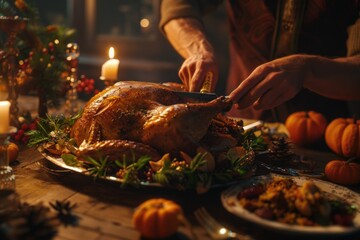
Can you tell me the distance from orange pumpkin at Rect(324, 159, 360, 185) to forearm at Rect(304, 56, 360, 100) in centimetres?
43

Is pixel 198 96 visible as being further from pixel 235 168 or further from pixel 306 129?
pixel 306 129

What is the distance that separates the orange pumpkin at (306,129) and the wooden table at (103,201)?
63cm

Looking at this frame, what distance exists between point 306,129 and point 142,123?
1.07 meters

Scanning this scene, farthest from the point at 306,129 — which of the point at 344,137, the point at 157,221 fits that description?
the point at 157,221

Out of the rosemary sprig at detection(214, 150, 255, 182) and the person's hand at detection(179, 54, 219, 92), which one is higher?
the person's hand at detection(179, 54, 219, 92)

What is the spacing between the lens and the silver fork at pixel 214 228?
3.51 feet

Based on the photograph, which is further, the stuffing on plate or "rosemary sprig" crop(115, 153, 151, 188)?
"rosemary sprig" crop(115, 153, 151, 188)

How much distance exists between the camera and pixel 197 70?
2043 millimetres

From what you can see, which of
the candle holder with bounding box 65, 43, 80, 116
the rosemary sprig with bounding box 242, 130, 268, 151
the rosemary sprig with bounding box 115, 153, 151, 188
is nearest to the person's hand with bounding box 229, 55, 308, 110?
the rosemary sprig with bounding box 242, 130, 268, 151

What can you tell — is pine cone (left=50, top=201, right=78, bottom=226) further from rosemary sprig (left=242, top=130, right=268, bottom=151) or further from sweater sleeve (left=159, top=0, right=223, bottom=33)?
sweater sleeve (left=159, top=0, right=223, bottom=33)

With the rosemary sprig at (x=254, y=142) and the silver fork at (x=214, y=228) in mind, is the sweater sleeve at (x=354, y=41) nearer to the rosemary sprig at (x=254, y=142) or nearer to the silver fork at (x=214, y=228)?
Result: the rosemary sprig at (x=254, y=142)

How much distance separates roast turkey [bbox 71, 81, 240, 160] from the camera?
1440 millimetres

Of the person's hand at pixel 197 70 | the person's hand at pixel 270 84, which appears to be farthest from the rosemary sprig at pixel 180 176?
the person's hand at pixel 197 70

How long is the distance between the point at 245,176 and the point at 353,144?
0.81 metres
